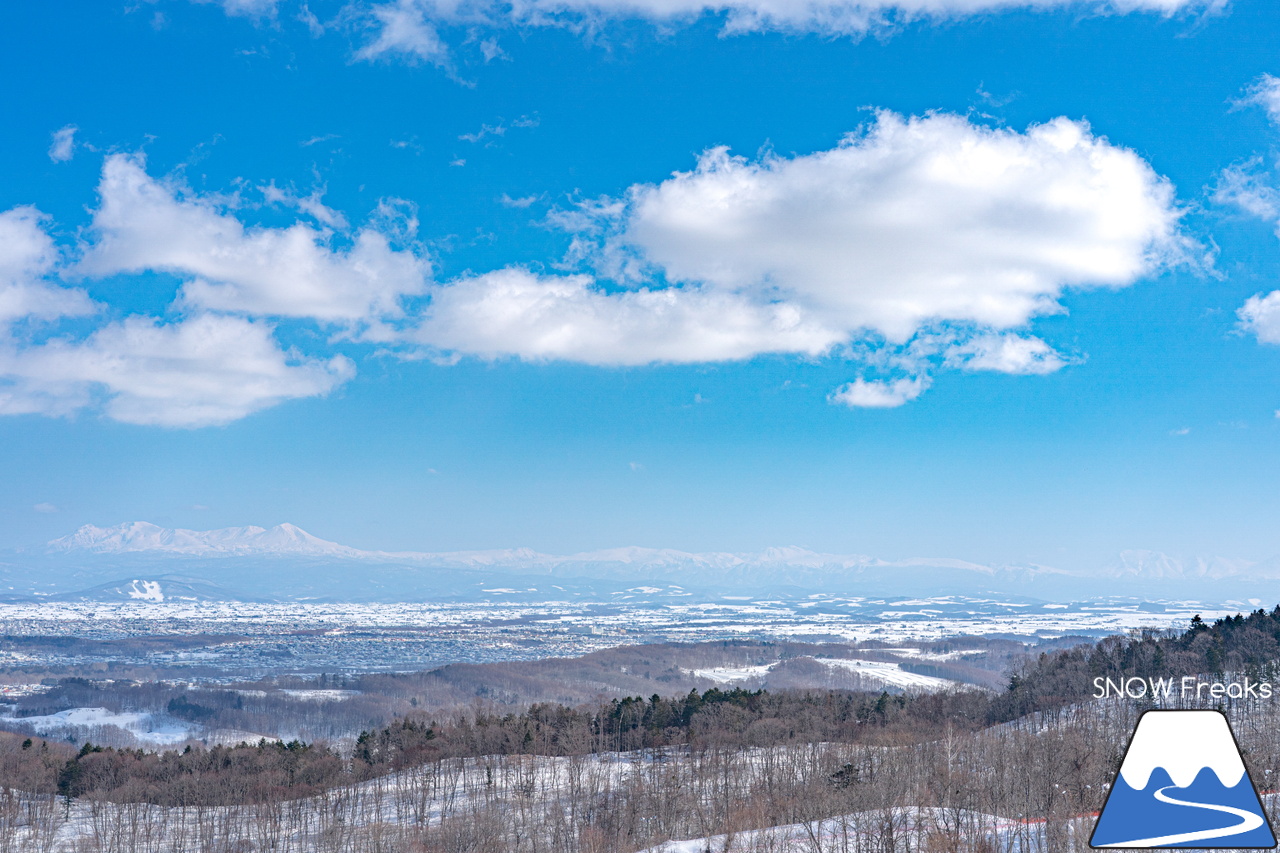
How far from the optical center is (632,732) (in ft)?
279

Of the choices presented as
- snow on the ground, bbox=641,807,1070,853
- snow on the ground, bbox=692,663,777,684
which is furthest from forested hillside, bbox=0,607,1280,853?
snow on the ground, bbox=692,663,777,684

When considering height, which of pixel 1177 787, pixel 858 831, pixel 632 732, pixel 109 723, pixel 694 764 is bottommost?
pixel 109 723

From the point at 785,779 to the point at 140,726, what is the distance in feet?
407

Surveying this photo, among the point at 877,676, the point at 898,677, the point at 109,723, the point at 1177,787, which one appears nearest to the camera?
the point at 1177,787

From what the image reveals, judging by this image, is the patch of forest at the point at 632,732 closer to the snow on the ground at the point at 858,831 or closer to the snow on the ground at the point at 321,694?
the snow on the ground at the point at 858,831

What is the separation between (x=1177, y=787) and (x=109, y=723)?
547ft

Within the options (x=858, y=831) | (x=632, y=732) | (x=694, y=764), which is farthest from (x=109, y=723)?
(x=858, y=831)

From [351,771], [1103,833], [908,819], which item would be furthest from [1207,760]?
[351,771]

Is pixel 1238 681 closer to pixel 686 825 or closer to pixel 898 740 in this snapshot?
pixel 898 740

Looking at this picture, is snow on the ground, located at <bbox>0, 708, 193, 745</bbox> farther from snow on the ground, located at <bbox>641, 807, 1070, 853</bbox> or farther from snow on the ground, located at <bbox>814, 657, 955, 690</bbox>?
snow on the ground, located at <bbox>814, 657, 955, 690</bbox>

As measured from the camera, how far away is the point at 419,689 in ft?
558

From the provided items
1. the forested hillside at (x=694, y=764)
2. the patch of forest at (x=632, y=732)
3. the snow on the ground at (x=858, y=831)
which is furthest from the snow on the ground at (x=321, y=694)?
the snow on the ground at (x=858, y=831)

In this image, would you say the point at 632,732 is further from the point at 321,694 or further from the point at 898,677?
the point at 898,677

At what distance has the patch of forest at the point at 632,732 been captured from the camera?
2672 inches
